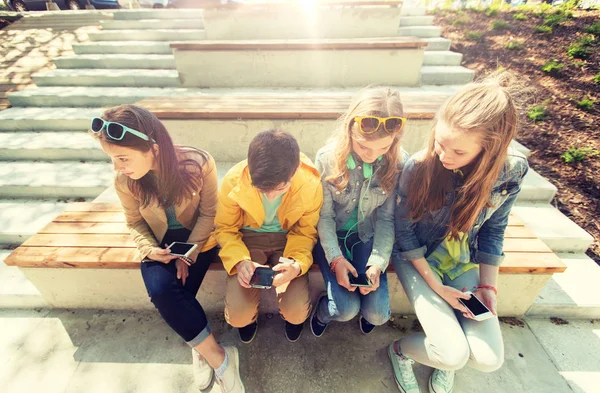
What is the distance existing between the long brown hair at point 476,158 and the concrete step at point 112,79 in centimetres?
421

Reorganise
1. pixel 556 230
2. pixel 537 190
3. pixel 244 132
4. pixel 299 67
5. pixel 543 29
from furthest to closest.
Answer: pixel 543 29, pixel 299 67, pixel 244 132, pixel 537 190, pixel 556 230

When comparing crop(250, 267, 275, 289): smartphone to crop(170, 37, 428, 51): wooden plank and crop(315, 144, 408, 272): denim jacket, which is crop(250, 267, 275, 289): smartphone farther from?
crop(170, 37, 428, 51): wooden plank

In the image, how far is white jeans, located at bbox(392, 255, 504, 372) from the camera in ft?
4.78

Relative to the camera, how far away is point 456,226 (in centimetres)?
161

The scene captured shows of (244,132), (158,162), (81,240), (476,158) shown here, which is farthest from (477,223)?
(81,240)

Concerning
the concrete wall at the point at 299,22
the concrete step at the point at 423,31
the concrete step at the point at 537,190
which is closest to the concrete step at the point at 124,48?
the concrete wall at the point at 299,22

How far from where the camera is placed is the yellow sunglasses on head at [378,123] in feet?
4.78

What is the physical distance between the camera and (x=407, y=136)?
9.48 ft

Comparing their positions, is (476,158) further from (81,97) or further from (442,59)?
(81,97)

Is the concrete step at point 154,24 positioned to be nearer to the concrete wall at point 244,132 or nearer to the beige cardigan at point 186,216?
the concrete wall at point 244,132

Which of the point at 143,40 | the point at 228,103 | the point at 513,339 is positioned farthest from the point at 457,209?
the point at 143,40

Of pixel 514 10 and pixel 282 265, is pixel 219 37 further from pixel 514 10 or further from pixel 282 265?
pixel 514 10

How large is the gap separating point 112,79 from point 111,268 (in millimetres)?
3879

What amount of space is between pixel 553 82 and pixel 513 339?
12.5 feet
